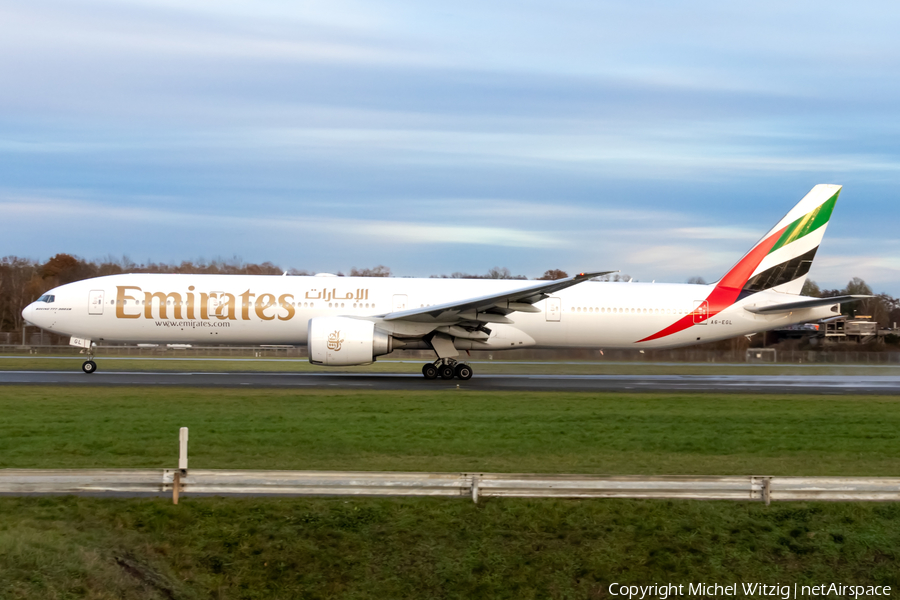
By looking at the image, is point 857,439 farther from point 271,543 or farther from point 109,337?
point 109,337

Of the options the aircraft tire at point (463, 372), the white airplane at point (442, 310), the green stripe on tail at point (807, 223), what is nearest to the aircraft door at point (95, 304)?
the white airplane at point (442, 310)

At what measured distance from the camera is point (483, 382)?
1053 inches

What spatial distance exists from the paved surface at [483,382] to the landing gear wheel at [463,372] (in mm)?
347

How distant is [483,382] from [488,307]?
255 cm

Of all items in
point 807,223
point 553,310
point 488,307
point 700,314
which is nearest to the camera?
point 488,307

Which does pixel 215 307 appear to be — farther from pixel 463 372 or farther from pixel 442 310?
pixel 463 372

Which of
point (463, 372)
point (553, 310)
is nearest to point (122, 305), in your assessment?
point (463, 372)

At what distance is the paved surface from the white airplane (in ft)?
3.94

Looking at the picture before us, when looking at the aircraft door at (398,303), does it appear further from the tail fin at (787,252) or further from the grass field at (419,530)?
the grass field at (419,530)

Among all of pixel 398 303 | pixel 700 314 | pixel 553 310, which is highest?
pixel 398 303

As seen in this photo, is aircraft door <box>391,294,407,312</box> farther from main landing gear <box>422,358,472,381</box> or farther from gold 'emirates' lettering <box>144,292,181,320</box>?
gold 'emirates' lettering <box>144,292,181,320</box>

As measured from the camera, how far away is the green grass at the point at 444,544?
8789 millimetres

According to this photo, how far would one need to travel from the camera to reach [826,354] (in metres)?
49.8

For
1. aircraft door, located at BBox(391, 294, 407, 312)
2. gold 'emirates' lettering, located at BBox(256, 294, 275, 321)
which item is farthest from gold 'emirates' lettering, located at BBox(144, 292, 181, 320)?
A: aircraft door, located at BBox(391, 294, 407, 312)
